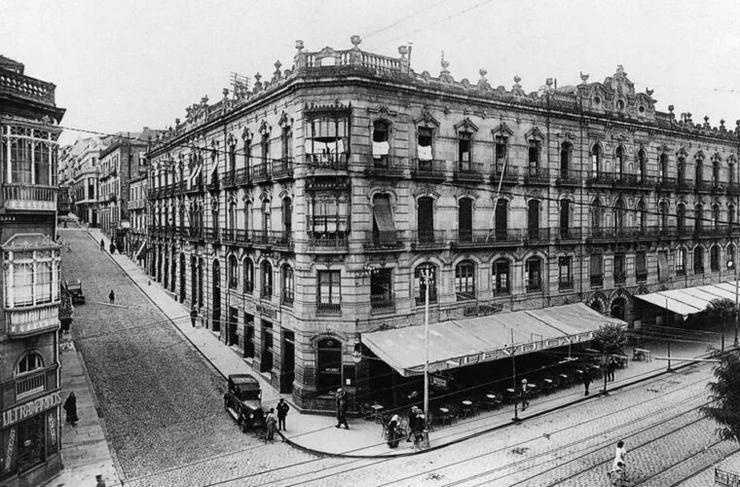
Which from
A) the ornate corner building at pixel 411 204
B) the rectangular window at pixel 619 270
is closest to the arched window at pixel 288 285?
the ornate corner building at pixel 411 204

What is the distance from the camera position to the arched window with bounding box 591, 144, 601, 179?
116 ft

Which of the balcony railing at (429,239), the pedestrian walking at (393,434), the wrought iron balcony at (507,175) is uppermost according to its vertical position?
the wrought iron balcony at (507,175)

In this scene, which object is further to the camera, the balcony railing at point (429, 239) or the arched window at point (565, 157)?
the arched window at point (565, 157)

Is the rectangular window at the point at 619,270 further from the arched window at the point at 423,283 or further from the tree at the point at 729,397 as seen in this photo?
the tree at the point at 729,397

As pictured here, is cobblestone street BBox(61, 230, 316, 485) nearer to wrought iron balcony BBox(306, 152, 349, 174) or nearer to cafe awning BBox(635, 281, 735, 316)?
wrought iron balcony BBox(306, 152, 349, 174)

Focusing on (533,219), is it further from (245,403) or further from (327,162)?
(245,403)

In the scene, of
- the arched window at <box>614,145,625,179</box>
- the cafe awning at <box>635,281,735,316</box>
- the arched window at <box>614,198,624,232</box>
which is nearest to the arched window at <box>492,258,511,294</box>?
the arched window at <box>614,198,624,232</box>

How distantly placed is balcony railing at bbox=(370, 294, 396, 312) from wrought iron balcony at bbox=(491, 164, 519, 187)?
29.7 ft

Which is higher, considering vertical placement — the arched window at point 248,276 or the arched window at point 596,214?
the arched window at point 596,214

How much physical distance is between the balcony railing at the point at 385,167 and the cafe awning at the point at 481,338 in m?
7.47

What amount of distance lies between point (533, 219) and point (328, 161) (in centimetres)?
1366

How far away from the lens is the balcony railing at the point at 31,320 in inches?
708

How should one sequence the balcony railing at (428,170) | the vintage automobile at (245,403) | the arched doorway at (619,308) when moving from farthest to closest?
the arched doorway at (619,308) → the balcony railing at (428,170) → the vintage automobile at (245,403)

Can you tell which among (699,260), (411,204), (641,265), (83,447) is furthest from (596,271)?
(83,447)
